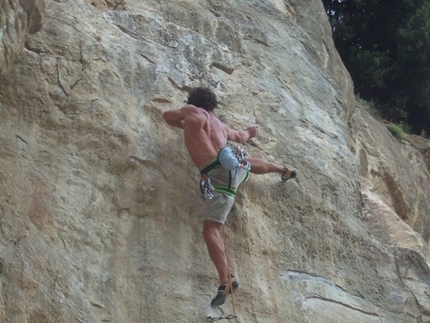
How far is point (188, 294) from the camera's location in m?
7.60

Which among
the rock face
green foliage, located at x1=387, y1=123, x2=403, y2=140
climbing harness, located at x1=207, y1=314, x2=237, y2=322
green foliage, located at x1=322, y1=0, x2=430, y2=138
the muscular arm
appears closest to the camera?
the rock face

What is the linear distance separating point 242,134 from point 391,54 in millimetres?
10519

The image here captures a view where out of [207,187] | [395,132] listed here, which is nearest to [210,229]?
[207,187]

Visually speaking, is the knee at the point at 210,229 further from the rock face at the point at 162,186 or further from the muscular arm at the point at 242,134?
the muscular arm at the point at 242,134

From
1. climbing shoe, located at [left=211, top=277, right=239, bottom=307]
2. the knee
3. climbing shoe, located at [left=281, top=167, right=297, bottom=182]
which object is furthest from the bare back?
climbing shoe, located at [left=211, top=277, right=239, bottom=307]

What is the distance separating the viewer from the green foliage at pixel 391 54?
1783 centimetres

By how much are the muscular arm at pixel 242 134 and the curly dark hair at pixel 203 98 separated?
272mm

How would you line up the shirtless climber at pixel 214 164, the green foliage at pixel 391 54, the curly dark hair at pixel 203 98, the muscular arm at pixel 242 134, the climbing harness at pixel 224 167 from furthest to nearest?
the green foliage at pixel 391 54, the muscular arm at pixel 242 134, the curly dark hair at pixel 203 98, the climbing harness at pixel 224 167, the shirtless climber at pixel 214 164

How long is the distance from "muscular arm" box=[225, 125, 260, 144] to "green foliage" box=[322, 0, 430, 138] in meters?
9.19

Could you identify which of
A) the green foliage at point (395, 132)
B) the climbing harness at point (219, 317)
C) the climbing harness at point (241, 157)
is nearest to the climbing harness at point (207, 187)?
the climbing harness at point (241, 157)

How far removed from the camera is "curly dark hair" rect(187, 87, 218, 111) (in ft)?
27.1

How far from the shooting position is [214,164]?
7.86 metres

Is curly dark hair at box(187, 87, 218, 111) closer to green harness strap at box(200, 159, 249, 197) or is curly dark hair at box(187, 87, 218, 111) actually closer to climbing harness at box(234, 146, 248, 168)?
climbing harness at box(234, 146, 248, 168)

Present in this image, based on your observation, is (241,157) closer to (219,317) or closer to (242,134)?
(242,134)
